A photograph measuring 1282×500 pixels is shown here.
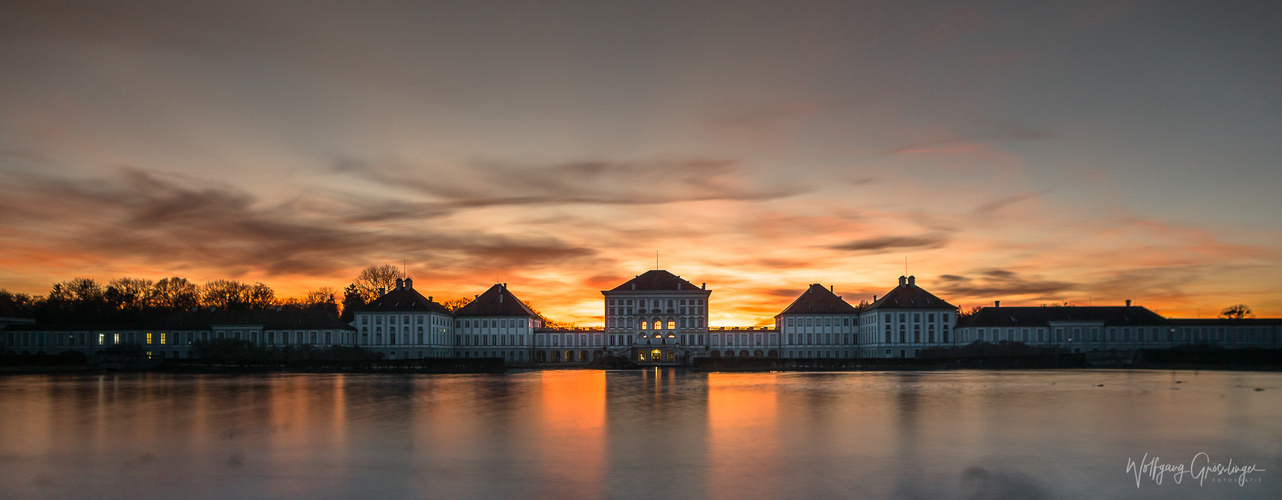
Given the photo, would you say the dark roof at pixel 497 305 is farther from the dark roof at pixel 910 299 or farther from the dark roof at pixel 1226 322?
the dark roof at pixel 1226 322

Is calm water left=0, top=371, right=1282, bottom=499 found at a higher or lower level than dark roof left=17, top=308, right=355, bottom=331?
lower

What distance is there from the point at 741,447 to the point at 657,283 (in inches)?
3795

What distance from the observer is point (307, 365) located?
72.4 meters

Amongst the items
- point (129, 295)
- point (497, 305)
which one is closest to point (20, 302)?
point (129, 295)

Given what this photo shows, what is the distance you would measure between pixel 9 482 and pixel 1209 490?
59.5ft

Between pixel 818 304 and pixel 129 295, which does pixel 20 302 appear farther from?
pixel 818 304

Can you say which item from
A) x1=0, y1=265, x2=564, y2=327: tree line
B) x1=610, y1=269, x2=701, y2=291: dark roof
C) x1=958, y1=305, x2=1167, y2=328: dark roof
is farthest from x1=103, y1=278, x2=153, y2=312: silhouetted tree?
x1=958, y1=305, x2=1167, y2=328: dark roof

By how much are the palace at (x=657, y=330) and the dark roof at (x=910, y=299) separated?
17cm

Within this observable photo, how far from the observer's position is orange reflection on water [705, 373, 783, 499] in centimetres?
1315

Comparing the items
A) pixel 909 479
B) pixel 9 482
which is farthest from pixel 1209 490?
pixel 9 482

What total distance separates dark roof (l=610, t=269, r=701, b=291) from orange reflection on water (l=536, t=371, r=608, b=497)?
3244 inches

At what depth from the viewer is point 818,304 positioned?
114m

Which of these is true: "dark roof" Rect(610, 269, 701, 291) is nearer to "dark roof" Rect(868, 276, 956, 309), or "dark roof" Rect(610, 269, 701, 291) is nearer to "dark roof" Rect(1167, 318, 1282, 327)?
"dark roof" Rect(868, 276, 956, 309)

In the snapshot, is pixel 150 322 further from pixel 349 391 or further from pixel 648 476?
pixel 648 476
